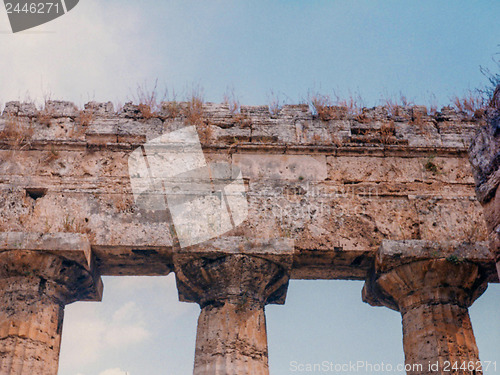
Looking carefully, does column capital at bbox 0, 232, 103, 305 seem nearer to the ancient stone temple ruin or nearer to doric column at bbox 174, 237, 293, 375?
the ancient stone temple ruin

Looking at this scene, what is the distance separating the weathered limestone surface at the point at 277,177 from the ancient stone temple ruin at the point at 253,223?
2cm

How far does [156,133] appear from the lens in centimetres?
889

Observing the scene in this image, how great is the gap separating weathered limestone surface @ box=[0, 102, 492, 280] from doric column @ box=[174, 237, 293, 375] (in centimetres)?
26

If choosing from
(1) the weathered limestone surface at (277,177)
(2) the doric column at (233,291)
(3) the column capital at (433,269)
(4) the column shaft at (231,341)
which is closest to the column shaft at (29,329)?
(1) the weathered limestone surface at (277,177)

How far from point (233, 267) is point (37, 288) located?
2398 mm

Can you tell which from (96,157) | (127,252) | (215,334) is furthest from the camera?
(96,157)

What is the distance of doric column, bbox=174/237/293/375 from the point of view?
7.44 meters

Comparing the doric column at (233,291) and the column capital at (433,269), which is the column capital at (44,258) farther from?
the column capital at (433,269)

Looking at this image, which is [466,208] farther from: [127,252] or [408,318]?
[127,252]

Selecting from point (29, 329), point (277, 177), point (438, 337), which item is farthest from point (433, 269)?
point (29, 329)

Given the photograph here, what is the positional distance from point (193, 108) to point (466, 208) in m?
4.00

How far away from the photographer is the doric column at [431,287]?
25.3 ft

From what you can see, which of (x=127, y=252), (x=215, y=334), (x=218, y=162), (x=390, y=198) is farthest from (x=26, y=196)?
(x=390, y=198)

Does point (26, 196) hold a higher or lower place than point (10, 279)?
higher
